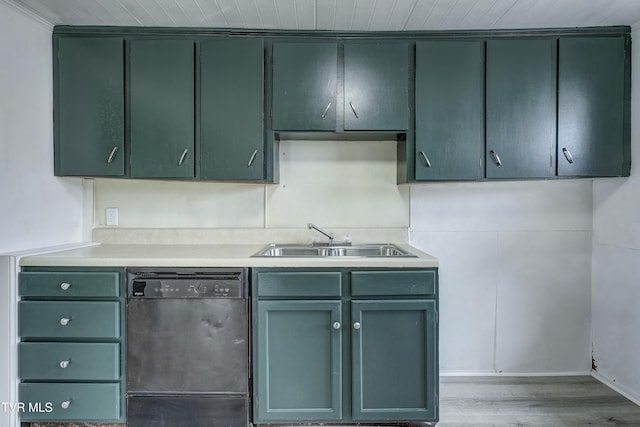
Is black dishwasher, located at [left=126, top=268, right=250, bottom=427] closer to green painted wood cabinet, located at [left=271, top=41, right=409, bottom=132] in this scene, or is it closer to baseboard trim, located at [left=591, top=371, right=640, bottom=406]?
green painted wood cabinet, located at [left=271, top=41, right=409, bottom=132]

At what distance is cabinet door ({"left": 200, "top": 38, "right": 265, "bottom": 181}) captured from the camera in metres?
2.08

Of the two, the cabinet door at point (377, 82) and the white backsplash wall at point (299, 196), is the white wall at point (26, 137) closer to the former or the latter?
the white backsplash wall at point (299, 196)

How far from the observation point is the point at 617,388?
2.23 m

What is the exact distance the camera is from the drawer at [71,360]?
70.7 inches

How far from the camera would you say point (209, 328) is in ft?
5.89

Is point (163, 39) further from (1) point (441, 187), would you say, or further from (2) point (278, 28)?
(1) point (441, 187)

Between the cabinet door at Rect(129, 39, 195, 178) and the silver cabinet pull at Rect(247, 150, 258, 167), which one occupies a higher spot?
the cabinet door at Rect(129, 39, 195, 178)

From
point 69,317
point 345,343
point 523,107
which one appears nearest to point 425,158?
point 523,107

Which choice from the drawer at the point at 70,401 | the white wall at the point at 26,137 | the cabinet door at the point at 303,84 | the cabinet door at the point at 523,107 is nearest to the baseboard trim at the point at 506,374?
the cabinet door at the point at 523,107

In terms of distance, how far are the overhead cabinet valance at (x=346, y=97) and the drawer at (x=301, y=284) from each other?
65 cm

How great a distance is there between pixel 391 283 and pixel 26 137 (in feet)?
6.89

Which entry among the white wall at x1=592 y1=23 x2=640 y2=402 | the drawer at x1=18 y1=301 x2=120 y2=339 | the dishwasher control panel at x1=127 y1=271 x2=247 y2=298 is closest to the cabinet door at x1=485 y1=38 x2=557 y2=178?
the white wall at x1=592 y1=23 x2=640 y2=402

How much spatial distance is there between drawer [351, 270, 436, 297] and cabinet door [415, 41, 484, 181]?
753 millimetres

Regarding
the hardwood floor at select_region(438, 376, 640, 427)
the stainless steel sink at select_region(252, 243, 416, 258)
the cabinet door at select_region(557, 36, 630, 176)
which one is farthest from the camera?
the stainless steel sink at select_region(252, 243, 416, 258)
